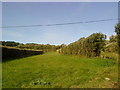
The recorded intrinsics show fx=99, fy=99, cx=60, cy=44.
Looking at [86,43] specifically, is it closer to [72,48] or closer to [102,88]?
[72,48]

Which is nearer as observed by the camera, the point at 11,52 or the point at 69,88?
the point at 69,88

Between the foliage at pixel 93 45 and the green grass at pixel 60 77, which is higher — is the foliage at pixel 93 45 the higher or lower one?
the higher one

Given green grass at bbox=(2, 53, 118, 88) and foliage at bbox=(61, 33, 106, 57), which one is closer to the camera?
green grass at bbox=(2, 53, 118, 88)

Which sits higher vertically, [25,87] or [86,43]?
[86,43]

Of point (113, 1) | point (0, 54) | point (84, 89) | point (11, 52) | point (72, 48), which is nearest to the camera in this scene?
point (84, 89)

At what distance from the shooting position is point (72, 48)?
19.1 meters

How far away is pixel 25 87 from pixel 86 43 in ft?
39.0

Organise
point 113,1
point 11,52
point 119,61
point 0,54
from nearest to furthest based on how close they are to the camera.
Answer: point 113,1 → point 119,61 → point 0,54 → point 11,52

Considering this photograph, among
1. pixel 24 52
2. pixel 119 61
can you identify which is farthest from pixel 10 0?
pixel 24 52

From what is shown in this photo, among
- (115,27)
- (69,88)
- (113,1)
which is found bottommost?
(69,88)

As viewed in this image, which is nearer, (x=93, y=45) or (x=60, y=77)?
(x=60, y=77)

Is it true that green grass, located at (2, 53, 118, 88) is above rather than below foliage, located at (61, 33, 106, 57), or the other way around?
below

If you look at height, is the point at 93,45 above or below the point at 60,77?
above

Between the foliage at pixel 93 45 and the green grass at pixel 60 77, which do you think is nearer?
the green grass at pixel 60 77
